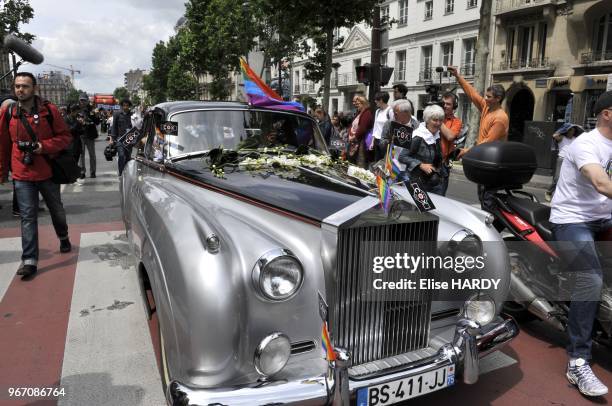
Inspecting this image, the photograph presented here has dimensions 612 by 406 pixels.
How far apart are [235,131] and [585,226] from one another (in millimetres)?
2817

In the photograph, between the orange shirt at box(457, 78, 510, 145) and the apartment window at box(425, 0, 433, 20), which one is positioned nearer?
the orange shirt at box(457, 78, 510, 145)

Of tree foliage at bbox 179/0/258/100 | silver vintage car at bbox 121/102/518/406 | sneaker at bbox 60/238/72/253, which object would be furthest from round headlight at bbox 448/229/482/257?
tree foliage at bbox 179/0/258/100

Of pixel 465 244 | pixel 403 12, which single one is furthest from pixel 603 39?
pixel 465 244

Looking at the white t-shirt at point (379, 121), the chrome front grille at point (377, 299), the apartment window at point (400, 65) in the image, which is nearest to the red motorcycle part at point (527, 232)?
the chrome front grille at point (377, 299)

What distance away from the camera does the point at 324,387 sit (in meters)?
2.16

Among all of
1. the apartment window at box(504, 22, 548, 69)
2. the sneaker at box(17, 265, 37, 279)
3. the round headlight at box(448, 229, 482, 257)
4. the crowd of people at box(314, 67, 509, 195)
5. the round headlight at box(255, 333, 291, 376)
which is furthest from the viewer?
the apartment window at box(504, 22, 548, 69)

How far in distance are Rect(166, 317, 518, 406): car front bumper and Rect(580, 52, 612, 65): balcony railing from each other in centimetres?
2442

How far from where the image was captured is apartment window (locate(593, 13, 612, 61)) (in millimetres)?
21984

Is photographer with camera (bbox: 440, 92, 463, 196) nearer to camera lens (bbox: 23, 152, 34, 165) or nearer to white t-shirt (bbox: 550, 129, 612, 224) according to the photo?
white t-shirt (bbox: 550, 129, 612, 224)

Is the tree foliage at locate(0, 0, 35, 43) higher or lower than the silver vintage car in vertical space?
higher

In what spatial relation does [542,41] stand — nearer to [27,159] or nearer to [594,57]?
[594,57]

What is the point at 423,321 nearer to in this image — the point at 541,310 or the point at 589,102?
the point at 541,310

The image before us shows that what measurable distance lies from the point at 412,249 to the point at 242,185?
4.08 feet

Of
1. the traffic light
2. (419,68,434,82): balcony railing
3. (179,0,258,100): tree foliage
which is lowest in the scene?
the traffic light
